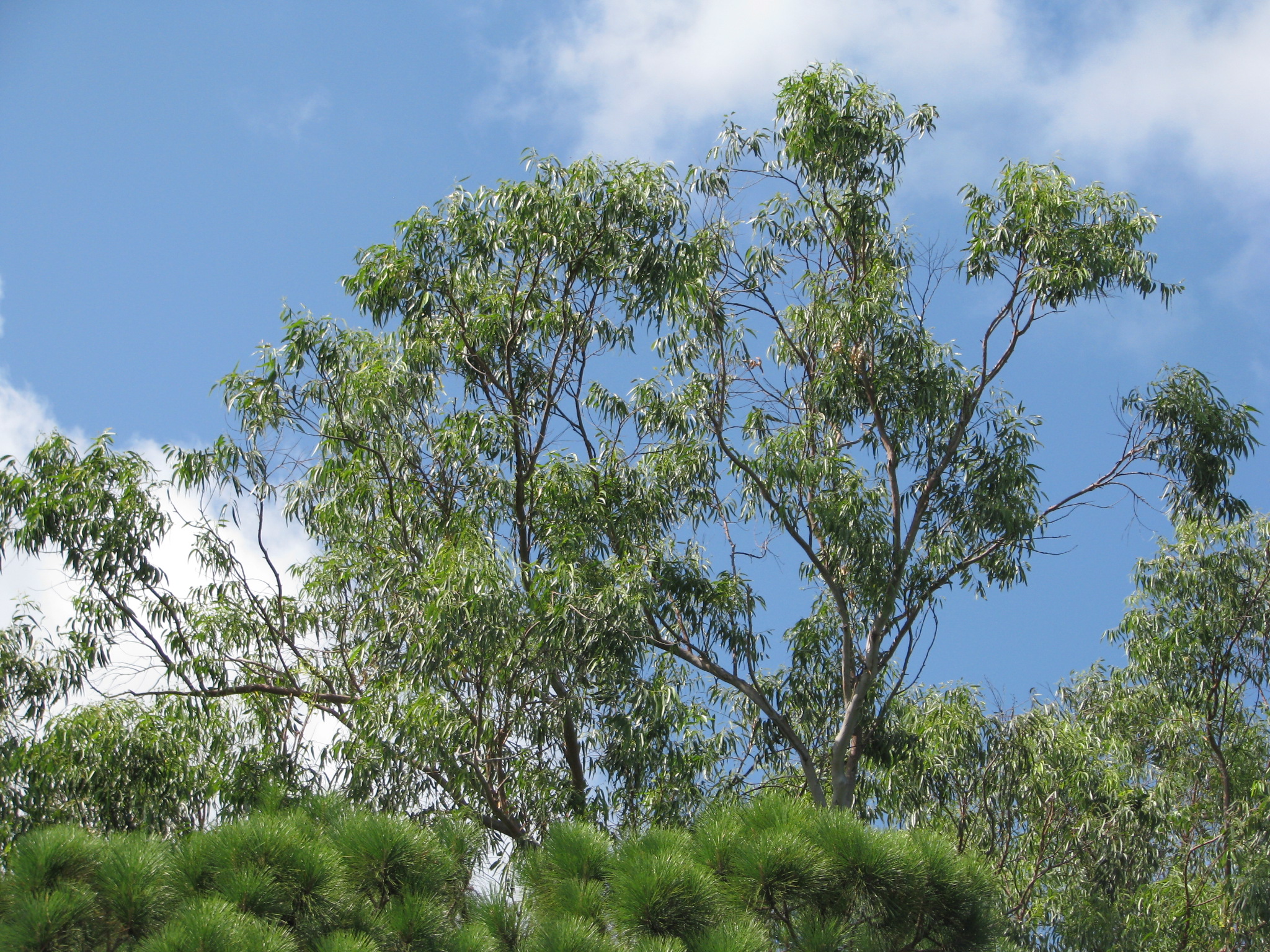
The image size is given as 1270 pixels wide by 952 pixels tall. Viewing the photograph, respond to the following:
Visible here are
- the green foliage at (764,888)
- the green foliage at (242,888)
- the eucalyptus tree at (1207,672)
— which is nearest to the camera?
the green foliage at (242,888)

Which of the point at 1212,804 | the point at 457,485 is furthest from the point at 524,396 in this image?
the point at 1212,804

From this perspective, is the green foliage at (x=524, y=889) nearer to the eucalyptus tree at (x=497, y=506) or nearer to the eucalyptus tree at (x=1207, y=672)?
the eucalyptus tree at (x=497, y=506)

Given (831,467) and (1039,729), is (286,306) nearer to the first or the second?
(831,467)

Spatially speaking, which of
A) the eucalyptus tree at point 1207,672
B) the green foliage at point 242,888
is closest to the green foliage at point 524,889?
the green foliage at point 242,888

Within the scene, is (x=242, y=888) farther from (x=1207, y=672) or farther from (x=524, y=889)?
(x=1207, y=672)

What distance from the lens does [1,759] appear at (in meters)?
6.39

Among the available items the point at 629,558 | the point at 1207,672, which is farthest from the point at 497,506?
the point at 1207,672

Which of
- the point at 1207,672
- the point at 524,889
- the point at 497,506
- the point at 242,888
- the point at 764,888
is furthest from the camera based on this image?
the point at 1207,672

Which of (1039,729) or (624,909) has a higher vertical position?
(1039,729)

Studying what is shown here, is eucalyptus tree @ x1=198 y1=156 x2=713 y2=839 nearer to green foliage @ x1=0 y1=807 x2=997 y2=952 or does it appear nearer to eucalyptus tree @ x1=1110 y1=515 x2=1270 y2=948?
green foliage @ x1=0 y1=807 x2=997 y2=952

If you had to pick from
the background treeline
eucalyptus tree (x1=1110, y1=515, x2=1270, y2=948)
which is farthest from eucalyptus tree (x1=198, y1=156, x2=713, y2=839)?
eucalyptus tree (x1=1110, y1=515, x2=1270, y2=948)


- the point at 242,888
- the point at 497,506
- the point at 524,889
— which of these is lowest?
the point at 242,888

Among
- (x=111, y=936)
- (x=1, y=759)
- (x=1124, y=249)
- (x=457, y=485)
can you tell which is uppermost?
(x=1124, y=249)

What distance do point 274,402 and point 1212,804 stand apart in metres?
8.06
